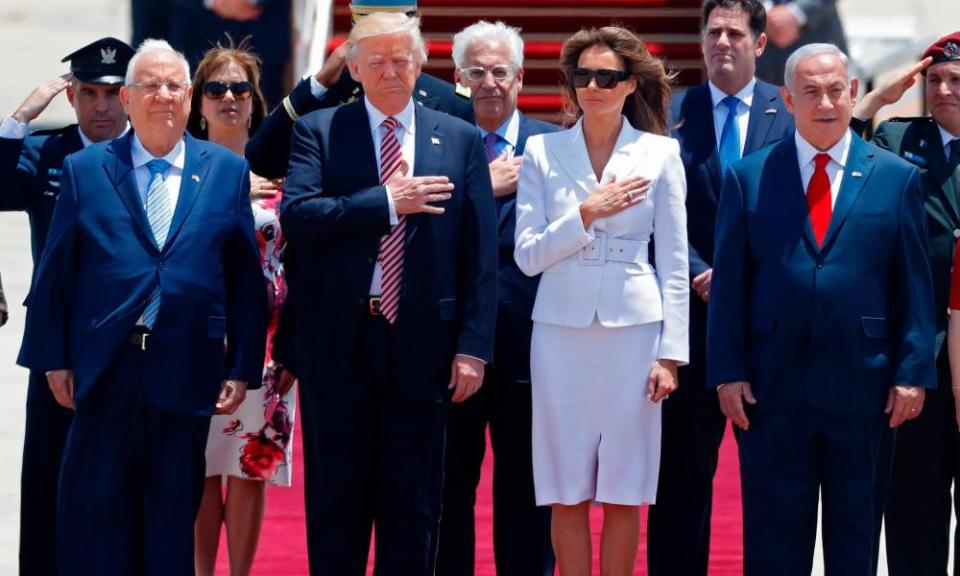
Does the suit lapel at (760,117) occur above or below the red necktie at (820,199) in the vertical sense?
above

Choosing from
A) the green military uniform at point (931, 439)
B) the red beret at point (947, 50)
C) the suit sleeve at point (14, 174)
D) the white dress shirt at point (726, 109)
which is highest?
the red beret at point (947, 50)

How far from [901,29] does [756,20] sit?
9927mm

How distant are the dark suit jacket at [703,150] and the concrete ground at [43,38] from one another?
13.5ft

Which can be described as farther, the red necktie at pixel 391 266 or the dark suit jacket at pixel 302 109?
the dark suit jacket at pixel 302 109

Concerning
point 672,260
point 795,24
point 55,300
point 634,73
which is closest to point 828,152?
point 672,260

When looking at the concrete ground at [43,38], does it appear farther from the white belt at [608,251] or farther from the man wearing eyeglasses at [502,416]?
the white belt at [608,251]

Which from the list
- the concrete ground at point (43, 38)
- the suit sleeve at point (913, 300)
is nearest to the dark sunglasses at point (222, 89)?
the suit sleeve at point (913, 300)

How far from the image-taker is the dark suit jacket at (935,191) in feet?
20.4

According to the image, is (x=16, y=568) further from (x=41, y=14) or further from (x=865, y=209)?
(x=41, y=14)

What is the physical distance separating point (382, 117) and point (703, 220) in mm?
1102

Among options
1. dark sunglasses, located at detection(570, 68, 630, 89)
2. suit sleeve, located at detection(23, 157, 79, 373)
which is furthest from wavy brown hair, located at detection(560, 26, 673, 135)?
suit sleeve, located at detection(23, 157, 79, 373)

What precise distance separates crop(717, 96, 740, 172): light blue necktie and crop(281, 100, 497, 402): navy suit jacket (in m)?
0.87

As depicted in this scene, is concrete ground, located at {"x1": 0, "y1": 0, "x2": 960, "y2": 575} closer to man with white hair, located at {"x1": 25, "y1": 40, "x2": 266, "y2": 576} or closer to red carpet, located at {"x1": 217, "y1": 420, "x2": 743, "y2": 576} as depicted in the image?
red carpet, located at {"x1": 217, "y1": 420, "x2": 743, "y2": 576}

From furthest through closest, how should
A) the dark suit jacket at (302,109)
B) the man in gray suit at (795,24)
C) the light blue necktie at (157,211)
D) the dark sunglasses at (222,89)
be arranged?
the man in gray suit at (795,24)
the dark sunglasses at (222,89)
the dark suit jacket at (302,109)
the light blue necktie at (157,211)
